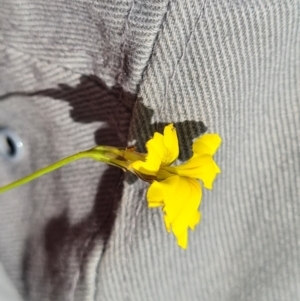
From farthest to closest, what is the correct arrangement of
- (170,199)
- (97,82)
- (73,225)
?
(73,225)
(97,82)
(170,199)

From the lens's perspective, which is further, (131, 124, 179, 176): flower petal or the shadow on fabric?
the shadow on fabric

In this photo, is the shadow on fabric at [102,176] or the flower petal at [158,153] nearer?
the flower petal at [158,153]

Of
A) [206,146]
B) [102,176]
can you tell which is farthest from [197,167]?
[102,176]

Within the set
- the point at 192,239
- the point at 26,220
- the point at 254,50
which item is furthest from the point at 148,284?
the point at 254,50

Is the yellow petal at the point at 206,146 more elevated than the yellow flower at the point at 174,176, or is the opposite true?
the yellow petal at the point at 206,146

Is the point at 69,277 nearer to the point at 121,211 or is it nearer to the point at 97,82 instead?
the point at 121,211
